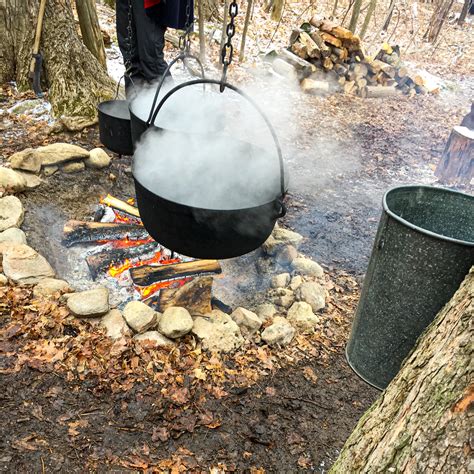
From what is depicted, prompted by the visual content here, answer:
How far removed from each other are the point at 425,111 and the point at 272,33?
4.79m

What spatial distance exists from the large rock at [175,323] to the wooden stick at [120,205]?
4.46ft

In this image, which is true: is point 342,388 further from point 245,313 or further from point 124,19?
point 124,19

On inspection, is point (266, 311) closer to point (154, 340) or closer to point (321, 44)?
point (154, 340)

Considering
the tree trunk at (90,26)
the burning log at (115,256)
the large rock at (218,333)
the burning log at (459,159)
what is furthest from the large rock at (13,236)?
the burning log at (459,159)

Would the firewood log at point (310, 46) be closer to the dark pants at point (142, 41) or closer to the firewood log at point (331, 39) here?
the firewood log at point (331, 39)

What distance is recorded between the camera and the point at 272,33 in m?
11.5

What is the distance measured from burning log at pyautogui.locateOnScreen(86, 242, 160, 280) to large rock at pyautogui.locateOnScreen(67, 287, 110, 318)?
1.77 feet

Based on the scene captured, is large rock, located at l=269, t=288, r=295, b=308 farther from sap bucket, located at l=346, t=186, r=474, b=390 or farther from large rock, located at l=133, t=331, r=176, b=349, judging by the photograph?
sap bucket, located at l=346, t=186, r=474, b=390

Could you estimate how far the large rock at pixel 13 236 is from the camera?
10.8ft

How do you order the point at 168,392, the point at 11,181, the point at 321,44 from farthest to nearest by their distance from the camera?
the point at 321,44 → the point at 11,181 → the point at 168,392

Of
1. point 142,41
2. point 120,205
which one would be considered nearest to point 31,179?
point 120,205

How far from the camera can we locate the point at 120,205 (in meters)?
4.04

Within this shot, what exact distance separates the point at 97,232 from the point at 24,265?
31.7 inches

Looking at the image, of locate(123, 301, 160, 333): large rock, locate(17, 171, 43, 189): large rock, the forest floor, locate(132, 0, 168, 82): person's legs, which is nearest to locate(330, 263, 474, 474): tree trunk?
the forest floor
